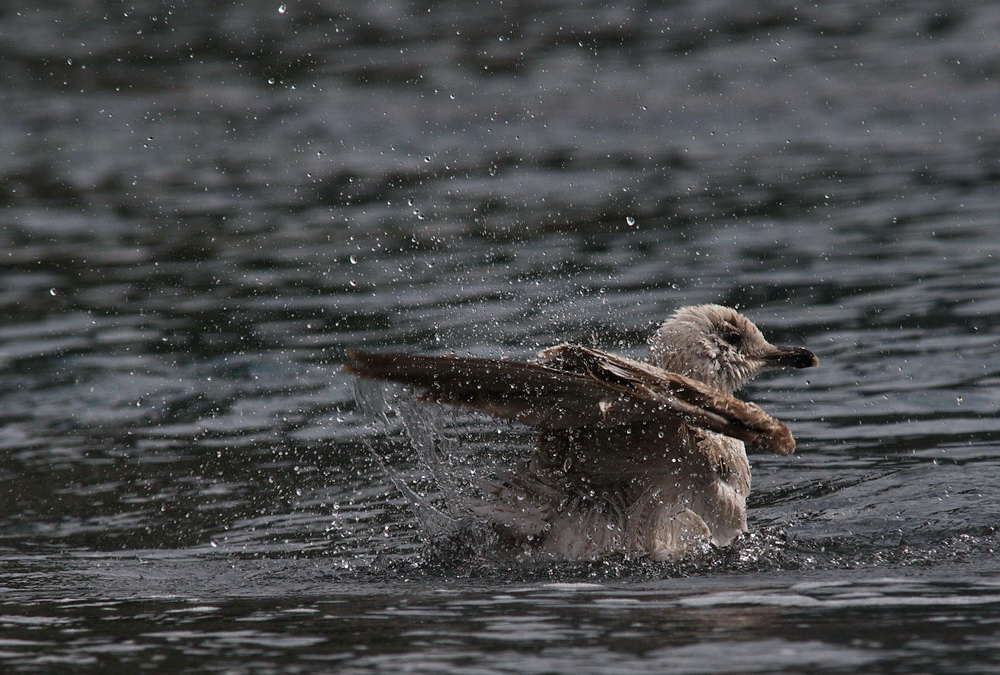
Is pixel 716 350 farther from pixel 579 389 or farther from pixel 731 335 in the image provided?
pixel 579 389

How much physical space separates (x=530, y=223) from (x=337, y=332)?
350cm

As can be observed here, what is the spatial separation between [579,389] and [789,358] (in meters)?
1.99

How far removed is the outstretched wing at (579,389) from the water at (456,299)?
70 centimetres

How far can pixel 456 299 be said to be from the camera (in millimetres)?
11516

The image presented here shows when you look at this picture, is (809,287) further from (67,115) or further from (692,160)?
(67,115)

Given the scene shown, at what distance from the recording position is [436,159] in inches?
666

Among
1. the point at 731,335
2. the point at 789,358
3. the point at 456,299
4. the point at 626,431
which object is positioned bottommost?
the point at 626,431

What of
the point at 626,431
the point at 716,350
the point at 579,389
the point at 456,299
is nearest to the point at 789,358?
the point at 716,350

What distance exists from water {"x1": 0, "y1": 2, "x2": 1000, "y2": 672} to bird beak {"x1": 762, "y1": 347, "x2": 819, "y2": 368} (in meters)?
0.71

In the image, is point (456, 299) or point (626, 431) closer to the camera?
point (626, 431)

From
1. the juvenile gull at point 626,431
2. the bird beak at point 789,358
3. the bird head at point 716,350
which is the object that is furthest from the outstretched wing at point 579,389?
the bird beak at point 789,358

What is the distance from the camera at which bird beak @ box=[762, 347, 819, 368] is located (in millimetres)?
7750

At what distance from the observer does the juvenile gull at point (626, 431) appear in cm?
614

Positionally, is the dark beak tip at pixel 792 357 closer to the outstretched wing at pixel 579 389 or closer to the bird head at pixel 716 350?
the bird head at pixel 716 350
